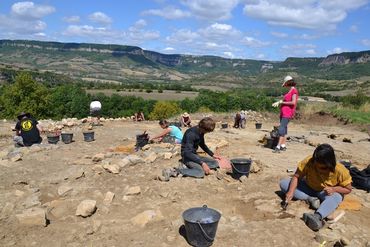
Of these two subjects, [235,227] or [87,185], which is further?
[87,185]

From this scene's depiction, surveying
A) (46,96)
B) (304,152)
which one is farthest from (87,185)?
(46,96)

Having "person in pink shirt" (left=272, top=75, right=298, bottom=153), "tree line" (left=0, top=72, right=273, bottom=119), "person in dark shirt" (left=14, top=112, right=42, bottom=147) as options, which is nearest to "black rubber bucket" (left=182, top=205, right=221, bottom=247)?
"person in pink shirt" (left=272, top=75, right=298, bottom=153)

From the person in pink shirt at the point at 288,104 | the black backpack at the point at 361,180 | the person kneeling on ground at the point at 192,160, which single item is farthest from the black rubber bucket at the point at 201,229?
the person in pink shirt at the point at 288,104

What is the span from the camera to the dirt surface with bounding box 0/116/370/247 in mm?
5082

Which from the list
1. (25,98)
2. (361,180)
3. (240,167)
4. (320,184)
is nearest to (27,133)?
(240,167)

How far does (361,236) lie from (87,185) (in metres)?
4.42

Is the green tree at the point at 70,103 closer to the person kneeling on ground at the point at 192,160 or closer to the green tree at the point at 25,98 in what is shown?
the green tree at the point at 25,98

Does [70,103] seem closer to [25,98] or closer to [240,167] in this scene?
[25,98]

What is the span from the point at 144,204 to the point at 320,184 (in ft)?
8.58

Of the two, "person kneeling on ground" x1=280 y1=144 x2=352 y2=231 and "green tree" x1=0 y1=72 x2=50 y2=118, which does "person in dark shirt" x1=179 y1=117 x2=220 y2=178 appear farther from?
"green tree" x1=0 y1=72 x2=50 y2=118

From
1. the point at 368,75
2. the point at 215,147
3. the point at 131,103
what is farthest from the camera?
the point at 368,75

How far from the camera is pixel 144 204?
6.23 metres

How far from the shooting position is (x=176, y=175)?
7297mm

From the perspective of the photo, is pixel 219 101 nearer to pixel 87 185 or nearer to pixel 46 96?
pixel 46 96
